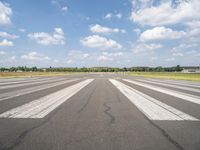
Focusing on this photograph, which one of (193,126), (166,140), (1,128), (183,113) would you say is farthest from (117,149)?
(183,113)

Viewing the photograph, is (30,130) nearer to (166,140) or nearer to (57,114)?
(57,114)

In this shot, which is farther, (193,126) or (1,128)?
(193,126)

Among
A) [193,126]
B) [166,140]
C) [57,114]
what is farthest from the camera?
[57,114]

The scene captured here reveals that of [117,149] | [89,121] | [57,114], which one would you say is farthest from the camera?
[57,114]

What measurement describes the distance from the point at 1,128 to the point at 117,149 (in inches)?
110

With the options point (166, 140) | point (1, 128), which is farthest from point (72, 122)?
point (166, 140)

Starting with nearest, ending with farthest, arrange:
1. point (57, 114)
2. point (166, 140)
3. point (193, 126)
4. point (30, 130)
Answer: point (166, 140), point (30, 130), point (193, 126), point (57, 114)

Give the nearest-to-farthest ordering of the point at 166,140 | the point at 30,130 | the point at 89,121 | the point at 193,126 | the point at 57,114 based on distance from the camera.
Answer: the point at 166,140, the point at 30,130, the point at 193,126, the point at 89,121, the point at 57,114

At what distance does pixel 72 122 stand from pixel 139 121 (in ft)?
5.78

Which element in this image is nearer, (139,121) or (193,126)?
(193,126)

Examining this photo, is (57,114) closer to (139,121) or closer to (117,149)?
(139,121)

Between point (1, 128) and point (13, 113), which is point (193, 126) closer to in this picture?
point (1, 128)

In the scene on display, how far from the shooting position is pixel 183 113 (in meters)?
6.01

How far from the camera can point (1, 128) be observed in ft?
14.4
